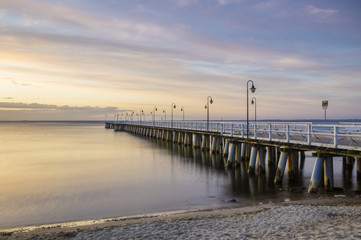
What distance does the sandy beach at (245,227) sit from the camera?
25.9 feet

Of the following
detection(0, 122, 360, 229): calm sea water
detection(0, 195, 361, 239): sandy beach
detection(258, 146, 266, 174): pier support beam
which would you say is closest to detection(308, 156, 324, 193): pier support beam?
detection(0, 122, 360, 229): calm sea water

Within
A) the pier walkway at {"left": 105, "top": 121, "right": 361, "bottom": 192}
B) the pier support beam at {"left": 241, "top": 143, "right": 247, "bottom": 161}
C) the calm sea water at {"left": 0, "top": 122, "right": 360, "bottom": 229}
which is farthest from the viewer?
the pier support beam at {"left": 241, "top": 143, "right": 247, "bottom": 161}

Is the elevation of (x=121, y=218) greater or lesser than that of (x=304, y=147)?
lesser

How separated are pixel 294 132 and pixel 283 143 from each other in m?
1.08

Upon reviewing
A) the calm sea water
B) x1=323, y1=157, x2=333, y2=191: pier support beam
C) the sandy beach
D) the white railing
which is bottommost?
the calm sea water

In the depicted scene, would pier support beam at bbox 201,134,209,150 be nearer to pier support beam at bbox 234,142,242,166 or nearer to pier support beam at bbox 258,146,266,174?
pier support beam at bbox 234,142,242,166

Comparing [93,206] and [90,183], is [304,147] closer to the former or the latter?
[93,206]

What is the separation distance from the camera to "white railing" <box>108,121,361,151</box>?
44.0 ft

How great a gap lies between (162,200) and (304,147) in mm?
7586

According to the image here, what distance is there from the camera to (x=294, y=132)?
51.3ft

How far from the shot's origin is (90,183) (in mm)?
19797

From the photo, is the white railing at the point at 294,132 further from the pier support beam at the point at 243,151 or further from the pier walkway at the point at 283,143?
the pier support beam at the point at 243,151

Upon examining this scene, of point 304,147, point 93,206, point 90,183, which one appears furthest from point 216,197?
point 90,183

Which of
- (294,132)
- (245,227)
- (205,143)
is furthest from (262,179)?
(205,143)
